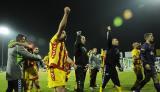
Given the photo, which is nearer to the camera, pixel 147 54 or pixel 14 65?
pixel 14 65

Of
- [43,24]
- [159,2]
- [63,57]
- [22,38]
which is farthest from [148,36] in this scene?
[43,24]

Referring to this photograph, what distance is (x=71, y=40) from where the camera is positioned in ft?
262

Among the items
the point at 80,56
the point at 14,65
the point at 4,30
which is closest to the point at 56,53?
the point at 14,65

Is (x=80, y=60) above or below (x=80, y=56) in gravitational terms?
below

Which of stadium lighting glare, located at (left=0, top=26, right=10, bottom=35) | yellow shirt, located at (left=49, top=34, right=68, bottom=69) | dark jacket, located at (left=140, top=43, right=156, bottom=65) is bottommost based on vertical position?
yellow shirt, located at (left=49, top=34, right=68, bottom=69)

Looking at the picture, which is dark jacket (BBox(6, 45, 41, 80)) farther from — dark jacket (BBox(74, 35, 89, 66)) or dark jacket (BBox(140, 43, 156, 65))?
dark jacket (BBox(140, 43, 156, 65))

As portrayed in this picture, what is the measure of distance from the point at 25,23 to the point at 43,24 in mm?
4081

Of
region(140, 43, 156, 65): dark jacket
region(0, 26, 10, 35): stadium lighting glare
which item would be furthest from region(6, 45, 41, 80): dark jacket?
region(0, 26, 10, 35): stadium lighting glare

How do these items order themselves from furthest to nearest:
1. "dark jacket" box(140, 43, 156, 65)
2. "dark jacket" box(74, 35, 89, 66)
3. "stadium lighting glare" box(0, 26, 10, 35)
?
"stadium lighting glare" box(0, 26, 10, 35)
"dark jacket" box(74, 35, 89, 66)
"dark jacket" box(140, 43, 156, 65)

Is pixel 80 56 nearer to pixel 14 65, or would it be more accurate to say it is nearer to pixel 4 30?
pixel 14 65

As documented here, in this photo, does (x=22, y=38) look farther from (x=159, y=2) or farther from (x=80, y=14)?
(x=80, y=14)

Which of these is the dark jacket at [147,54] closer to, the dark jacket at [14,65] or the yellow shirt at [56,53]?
the dark jacket at [14,65]

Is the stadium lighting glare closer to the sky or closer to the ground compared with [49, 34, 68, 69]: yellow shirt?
closer to the sky

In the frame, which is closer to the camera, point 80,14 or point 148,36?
point 148,36
